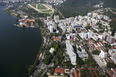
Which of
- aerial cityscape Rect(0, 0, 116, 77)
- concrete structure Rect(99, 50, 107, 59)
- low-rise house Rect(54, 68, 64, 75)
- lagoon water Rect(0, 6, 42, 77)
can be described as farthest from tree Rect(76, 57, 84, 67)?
lagoon water Rect(0, 6, 42, 77)

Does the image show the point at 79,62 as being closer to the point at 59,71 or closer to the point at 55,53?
the point at 59,71

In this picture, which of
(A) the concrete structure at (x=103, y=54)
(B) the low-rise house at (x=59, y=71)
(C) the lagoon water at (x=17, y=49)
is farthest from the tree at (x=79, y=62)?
(C) the lagoon water at (x=17, y=49)

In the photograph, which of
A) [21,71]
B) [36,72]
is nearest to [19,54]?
[21,71]

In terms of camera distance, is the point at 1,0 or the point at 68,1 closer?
the point at 68,1

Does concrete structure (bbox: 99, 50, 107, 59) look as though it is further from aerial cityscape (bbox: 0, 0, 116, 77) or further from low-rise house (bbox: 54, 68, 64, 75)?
low-rise house (bbox: 54, 68, 64, 75)

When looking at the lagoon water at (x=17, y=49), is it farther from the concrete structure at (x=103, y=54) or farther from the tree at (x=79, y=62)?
the concrete structure at (x=103, y=54)

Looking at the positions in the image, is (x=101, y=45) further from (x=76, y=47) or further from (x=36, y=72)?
(x=36, y=72)

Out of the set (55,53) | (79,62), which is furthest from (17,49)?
(79,62)

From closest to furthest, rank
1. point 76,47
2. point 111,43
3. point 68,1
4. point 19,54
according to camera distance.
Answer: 1. point 19,54
2. point 76,47
3. point 111,43
4. point 68,1

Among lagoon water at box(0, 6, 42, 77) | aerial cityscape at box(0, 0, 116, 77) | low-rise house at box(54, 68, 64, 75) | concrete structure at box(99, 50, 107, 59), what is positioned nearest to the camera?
low-rise house at box(54, 68, 64, 75)
